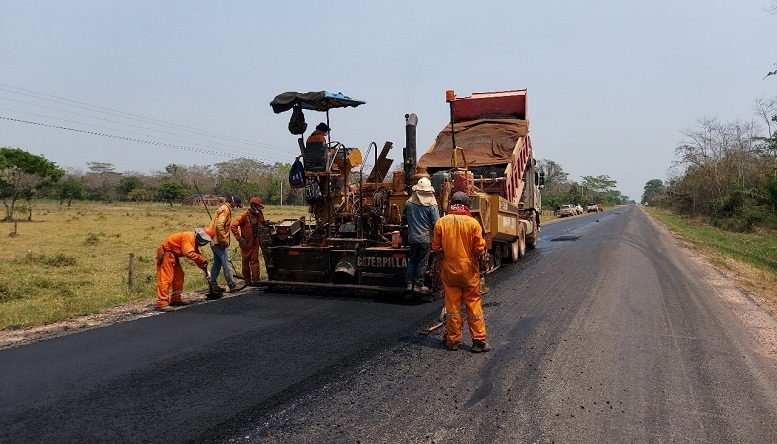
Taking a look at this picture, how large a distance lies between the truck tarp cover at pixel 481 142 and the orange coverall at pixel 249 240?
4.30m

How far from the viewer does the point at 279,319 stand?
21.2ft

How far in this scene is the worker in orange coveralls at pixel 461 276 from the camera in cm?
516

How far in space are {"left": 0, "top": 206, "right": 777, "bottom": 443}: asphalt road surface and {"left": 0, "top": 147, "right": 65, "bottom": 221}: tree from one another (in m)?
30.2

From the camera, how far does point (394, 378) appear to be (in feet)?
14.3

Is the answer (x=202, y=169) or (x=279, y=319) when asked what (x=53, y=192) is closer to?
(x=202, y=169)

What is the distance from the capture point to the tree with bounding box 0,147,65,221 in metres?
30.0

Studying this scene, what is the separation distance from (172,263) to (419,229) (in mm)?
3645

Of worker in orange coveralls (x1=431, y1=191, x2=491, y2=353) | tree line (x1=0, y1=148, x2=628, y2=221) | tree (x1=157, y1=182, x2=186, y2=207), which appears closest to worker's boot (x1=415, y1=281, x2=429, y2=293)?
worker in orange coveralls (x1=431, y1=191, x2=491, y2=353)

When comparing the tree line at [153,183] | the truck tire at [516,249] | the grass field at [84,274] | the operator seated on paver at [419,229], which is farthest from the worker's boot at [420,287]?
the tree line at [153,183]

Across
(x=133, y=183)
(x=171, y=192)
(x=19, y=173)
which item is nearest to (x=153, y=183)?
(x=133, y=183)

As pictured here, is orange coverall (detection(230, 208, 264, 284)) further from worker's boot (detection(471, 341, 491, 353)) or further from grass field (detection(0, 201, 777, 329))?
worker's boot (detection(471, 341, 491, 353))

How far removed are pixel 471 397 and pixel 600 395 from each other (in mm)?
1009

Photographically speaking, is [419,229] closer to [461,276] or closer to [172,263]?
[461,276]

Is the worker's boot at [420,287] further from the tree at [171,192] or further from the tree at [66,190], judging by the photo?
the tree at [171,192]
